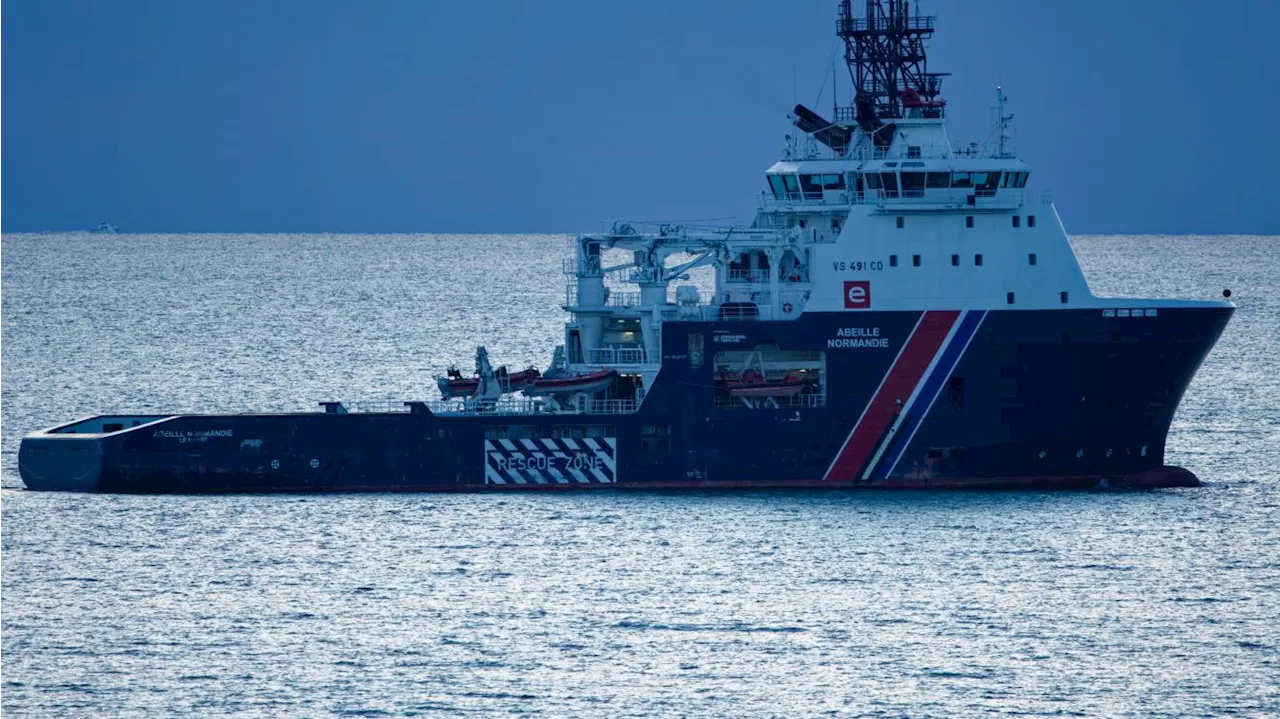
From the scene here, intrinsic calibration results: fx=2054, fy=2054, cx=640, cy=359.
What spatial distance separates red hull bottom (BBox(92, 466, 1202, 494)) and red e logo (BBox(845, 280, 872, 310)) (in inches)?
150

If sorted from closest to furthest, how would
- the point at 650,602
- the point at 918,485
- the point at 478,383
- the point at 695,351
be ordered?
1. the point at 650,602
2. the point at 918,485
3. the point at 695,351
4. the point at 478,383

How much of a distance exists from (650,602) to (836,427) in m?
9.38

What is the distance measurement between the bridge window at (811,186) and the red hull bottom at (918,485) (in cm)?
638

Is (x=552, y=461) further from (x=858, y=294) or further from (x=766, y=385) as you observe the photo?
(x=858, y=294)

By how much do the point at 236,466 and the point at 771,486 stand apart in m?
11.9

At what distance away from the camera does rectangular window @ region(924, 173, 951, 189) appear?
4472 cm

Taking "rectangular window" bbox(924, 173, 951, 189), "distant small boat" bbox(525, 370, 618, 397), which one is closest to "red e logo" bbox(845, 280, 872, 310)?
"rectangular window" bbox(924, 173, 951, 189)

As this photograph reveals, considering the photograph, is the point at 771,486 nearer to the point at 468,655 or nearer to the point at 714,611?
the point at 714,611

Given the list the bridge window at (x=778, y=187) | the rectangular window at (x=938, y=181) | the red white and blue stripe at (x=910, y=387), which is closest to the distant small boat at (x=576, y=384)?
the bridge window at (x=778, y=187)

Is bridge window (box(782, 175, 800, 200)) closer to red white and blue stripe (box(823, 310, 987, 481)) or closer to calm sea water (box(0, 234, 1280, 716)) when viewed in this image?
red white and blue stripe (box(823, 310, 987, 481))

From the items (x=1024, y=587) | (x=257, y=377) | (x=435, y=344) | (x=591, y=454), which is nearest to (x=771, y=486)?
(x=591, y=454)

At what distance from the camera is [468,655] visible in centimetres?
3297

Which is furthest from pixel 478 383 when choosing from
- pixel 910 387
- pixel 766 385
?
pixel 910 387

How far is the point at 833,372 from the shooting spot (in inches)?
1729
